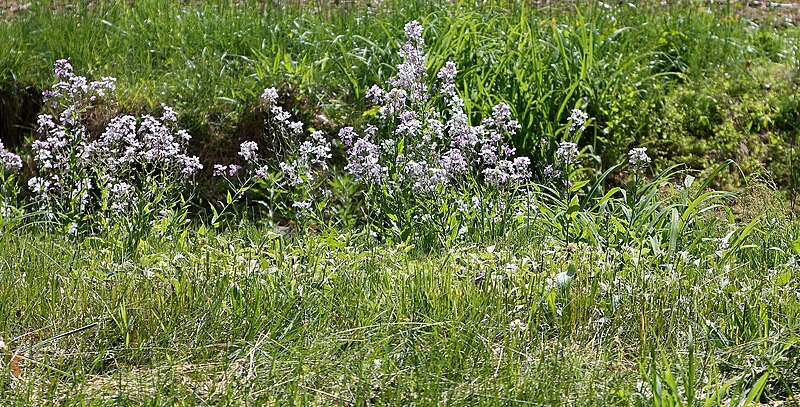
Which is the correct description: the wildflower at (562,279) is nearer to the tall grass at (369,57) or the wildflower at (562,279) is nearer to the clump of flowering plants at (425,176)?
the clump of flowering plants at (425,176)

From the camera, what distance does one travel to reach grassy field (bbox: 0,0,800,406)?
9.70ft

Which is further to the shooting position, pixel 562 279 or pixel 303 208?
pixel 303 208

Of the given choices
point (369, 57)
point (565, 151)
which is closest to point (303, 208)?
point (565, 151)

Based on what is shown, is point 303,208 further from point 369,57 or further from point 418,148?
point 369,57

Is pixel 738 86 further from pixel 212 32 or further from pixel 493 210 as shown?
pixel 212 32

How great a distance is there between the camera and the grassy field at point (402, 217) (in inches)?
116

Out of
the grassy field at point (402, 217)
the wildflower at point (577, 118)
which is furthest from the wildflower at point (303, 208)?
the wildflower at point (577, 118)

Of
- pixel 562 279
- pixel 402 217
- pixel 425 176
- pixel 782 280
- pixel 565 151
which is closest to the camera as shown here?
pixel 562 279

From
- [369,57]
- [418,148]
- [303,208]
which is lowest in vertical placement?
[303,208]

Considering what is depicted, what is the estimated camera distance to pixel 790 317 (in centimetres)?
322

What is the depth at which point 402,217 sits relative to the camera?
15.1 ft

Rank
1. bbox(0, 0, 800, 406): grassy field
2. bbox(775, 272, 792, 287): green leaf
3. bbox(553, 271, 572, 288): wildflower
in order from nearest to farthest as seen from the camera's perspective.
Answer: bbox(0, 0, 800, 406): grassy field → bbox(553, 271, 572, 288): wildflower → bbox(775, 272, 792, 287): green leaf

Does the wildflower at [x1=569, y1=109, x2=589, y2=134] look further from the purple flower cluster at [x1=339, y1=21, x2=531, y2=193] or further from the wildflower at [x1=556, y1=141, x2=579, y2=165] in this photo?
the purple flower cluster at [x1=339, y1=21, x2=531, y2=193]

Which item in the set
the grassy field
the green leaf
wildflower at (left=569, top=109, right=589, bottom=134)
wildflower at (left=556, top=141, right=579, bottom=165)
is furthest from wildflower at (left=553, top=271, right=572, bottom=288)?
wildflower at (left=569, top=109, right=589, bottom=134)
